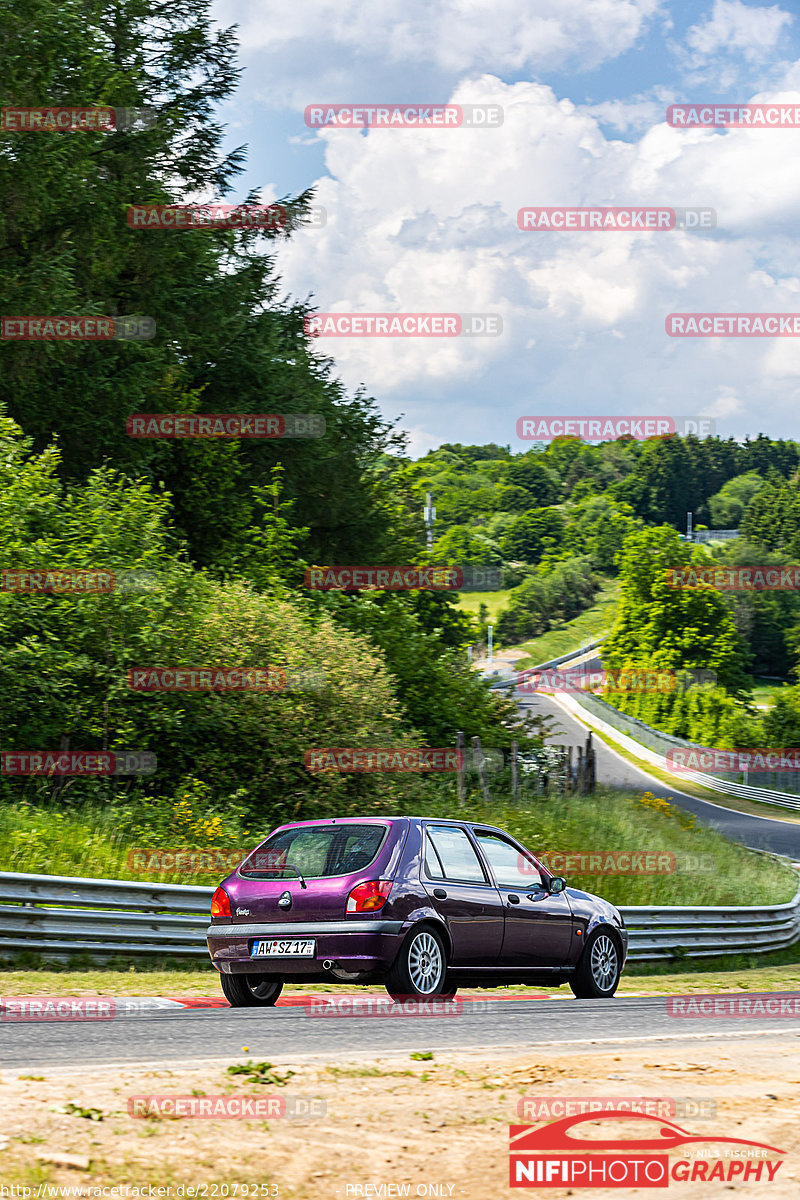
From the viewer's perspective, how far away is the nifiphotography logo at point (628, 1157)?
4.92m

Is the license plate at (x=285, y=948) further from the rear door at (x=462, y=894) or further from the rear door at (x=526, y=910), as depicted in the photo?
the rear door at (x=526, y=910)

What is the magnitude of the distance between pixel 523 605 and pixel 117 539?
158517mm

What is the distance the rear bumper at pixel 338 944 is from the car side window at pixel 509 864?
1.54m

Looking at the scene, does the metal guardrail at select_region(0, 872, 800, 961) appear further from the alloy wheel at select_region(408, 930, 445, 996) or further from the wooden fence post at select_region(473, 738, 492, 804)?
the wooden fence post at select_region(473, 738, 492, 804)

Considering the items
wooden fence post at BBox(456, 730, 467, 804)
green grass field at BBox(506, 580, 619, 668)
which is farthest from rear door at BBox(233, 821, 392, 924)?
green grass field at BBox(506, 580, 619, 668)

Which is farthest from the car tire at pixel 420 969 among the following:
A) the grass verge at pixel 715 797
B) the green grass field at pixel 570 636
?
the green grass field at pixel 570 636

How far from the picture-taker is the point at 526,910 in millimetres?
10961

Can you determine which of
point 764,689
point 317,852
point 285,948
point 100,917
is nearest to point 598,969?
point 317,852

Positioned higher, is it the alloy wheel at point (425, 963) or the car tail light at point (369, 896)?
the car tail light at point (369, 896)

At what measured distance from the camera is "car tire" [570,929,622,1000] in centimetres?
1173

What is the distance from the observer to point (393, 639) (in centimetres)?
2758

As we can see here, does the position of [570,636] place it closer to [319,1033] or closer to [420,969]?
[420,969]

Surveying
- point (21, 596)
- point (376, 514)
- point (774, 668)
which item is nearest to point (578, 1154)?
point (21, 596)

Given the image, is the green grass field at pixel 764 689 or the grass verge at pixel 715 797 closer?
the grass verge at pixel 715 797
